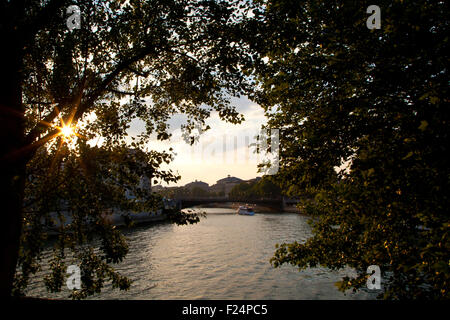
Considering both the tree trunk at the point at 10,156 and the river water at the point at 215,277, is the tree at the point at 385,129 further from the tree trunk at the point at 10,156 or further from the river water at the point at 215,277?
the river water at the point at 215,277

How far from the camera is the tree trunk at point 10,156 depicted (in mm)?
5273

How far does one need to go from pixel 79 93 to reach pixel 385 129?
6.36m

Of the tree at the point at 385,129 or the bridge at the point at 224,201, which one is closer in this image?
the tree at the point at 385,129

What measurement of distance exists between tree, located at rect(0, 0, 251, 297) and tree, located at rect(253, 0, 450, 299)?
1.85 metres

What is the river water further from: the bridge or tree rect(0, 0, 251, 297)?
the bridge

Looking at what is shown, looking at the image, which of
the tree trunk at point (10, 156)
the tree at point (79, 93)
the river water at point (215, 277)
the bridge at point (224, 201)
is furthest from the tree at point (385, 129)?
the bridge at point (224, 201)

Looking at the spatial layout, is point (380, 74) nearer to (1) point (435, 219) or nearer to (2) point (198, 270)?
(1) point (435, 219)

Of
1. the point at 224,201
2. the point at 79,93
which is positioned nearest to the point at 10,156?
the point at 79,93

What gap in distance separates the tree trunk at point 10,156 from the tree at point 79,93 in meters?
0.02

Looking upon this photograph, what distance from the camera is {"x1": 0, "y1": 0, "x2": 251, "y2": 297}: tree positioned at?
5582 millimetres

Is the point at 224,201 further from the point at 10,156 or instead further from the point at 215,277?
the point at 10,156

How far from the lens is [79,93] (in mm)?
6648
